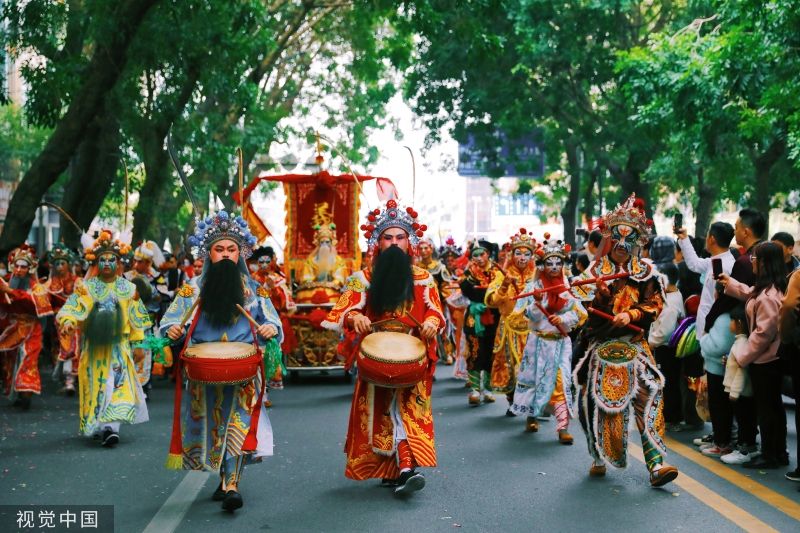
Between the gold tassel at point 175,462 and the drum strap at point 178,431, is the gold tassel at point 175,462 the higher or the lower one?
the lower one

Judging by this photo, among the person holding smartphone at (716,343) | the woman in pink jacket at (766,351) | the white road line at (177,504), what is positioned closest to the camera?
the white road line at (177,504)

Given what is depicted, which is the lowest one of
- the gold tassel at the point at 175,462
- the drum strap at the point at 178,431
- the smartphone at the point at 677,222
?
the gold tassel at the point at 175,462

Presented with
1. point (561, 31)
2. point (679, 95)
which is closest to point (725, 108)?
point (679, 95)

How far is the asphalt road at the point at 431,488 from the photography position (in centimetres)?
711

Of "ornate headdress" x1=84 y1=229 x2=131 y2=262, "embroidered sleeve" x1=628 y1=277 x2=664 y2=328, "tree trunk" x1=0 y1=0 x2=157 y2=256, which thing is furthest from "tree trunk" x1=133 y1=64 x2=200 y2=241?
"embroidered sleeve" x1=628 y1=277 x2=664 y2=328

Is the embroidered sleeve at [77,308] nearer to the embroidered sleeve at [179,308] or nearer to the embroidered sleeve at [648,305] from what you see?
the embroidered sleeve at [179,308]

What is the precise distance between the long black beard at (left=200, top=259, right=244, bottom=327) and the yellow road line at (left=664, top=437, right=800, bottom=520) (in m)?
3.85

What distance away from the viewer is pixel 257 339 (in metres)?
8.00

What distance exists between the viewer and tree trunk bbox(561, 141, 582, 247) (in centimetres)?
3347

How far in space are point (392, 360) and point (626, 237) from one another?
2.06 metres

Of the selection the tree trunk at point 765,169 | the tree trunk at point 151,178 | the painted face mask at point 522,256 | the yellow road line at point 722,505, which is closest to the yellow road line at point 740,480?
the yellow road line at point 722,505

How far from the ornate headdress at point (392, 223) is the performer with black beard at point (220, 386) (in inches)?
38.8

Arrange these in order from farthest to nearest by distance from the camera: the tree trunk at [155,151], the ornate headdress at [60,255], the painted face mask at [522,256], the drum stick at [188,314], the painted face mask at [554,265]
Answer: the tree trunk at [155,151], the ornate headdress at [60,255], the painted face mask at [522,256], the painted face mask at [554,265], the drum stick at [188,314]

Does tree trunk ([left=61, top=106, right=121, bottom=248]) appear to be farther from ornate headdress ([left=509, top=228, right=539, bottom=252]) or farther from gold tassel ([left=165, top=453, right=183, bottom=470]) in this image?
gold tassel ([left=165, top=453, right=183, bottom=470])
